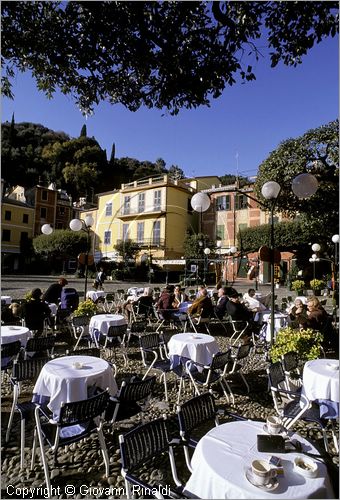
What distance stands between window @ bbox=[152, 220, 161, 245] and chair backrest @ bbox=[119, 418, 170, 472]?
32542mm

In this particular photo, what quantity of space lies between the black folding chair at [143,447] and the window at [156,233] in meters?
32.5

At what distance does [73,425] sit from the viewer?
3.10 metres

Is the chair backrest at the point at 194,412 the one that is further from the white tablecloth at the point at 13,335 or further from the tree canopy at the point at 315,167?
the tree canopy at the point at 315,167

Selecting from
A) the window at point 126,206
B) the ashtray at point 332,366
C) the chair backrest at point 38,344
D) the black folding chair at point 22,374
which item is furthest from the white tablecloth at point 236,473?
the window at point 126,206

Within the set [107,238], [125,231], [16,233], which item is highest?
[125,231]

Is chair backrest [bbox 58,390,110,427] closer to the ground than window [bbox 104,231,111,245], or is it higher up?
closer to the ground

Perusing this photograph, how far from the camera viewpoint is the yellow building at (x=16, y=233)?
40.5 metres

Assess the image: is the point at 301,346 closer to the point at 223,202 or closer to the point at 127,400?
the point at 127,400

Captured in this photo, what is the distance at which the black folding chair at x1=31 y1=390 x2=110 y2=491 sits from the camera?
2.88 metres

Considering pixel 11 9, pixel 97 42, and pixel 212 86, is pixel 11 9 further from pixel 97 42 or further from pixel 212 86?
pixel 212 86

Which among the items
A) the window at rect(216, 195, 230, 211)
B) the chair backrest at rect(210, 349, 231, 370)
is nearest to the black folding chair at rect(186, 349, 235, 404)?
the chair backrest at rect(210, 349, 231, 370)

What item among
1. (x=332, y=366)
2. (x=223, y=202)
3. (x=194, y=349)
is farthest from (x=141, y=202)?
(x=332, y=366)

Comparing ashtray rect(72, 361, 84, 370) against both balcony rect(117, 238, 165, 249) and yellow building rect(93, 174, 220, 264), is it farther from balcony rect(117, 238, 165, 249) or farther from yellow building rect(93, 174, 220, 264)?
balcony rect(117, 238, 165, 249)

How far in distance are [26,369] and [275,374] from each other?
125 inches
